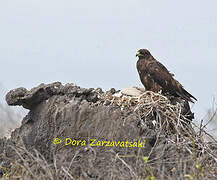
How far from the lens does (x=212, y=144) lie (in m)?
6.84

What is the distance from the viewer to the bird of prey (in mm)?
8453

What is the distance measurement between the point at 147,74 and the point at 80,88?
6.85 feet

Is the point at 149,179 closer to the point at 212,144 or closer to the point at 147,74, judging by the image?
the point at 212,144

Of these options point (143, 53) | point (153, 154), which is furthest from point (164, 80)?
point (153, 154)

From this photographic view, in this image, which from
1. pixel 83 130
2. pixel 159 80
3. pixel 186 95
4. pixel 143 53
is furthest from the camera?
pixel 143 53

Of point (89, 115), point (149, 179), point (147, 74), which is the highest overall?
point (147, 74)

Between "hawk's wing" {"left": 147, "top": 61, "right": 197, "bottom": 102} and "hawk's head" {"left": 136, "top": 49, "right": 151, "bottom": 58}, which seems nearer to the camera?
"hawk's wing" {"left": 147, "top": 61, "right": 197, "bottom": 102}

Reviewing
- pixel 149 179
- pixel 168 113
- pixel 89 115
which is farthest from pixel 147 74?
pixel 149 179

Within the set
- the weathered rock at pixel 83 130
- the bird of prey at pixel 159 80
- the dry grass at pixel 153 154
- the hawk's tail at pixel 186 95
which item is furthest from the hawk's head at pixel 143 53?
the weathered rock at pixel 83 130

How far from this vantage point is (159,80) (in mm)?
8453

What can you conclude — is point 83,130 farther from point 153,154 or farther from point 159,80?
point 159,80

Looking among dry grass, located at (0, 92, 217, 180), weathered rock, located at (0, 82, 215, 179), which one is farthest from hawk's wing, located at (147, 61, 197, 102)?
weathered rock, located at (0, 82, 215, 179)

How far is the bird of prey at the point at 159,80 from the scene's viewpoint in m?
8.45

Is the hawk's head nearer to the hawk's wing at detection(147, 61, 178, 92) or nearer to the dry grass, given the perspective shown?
the hawk's wing at detection(147, 61, 178, 92)
